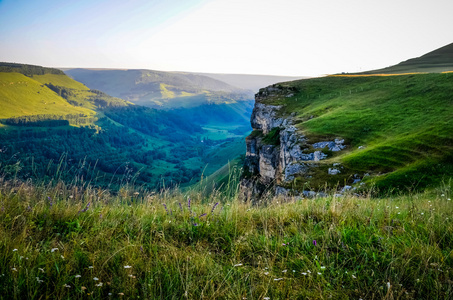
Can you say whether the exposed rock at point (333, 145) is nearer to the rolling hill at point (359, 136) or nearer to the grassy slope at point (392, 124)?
the rolling hill at point (359, 136)

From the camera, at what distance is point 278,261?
3.29 metres

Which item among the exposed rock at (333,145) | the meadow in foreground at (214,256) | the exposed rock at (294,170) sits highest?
the meadow in foreground at (214,256)

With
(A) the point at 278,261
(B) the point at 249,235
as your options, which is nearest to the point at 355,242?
(A) the point at 278,261

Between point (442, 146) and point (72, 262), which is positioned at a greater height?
point (72, 262)

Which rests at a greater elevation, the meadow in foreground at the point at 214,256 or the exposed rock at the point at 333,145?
the meadow in foreground at the point at 214,256

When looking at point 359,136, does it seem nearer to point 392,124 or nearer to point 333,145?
point 333,145

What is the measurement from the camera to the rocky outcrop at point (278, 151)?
2836 centimetres

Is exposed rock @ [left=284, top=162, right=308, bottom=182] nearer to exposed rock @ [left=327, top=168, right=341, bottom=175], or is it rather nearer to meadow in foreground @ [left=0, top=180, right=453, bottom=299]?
exposed rock @ [left=327, top=168, right=341, bottom=175]

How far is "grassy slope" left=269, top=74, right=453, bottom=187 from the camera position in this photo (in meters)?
23.8

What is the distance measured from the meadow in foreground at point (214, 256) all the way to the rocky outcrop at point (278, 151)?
23.7 ft

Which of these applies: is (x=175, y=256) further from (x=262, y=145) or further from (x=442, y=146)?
(x=262, y=145)

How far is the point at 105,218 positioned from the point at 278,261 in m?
3.01

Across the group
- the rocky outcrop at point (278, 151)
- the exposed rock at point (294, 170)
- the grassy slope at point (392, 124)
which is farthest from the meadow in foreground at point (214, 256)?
the exposed rock at point (294, 170)

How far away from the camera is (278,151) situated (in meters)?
51.7
